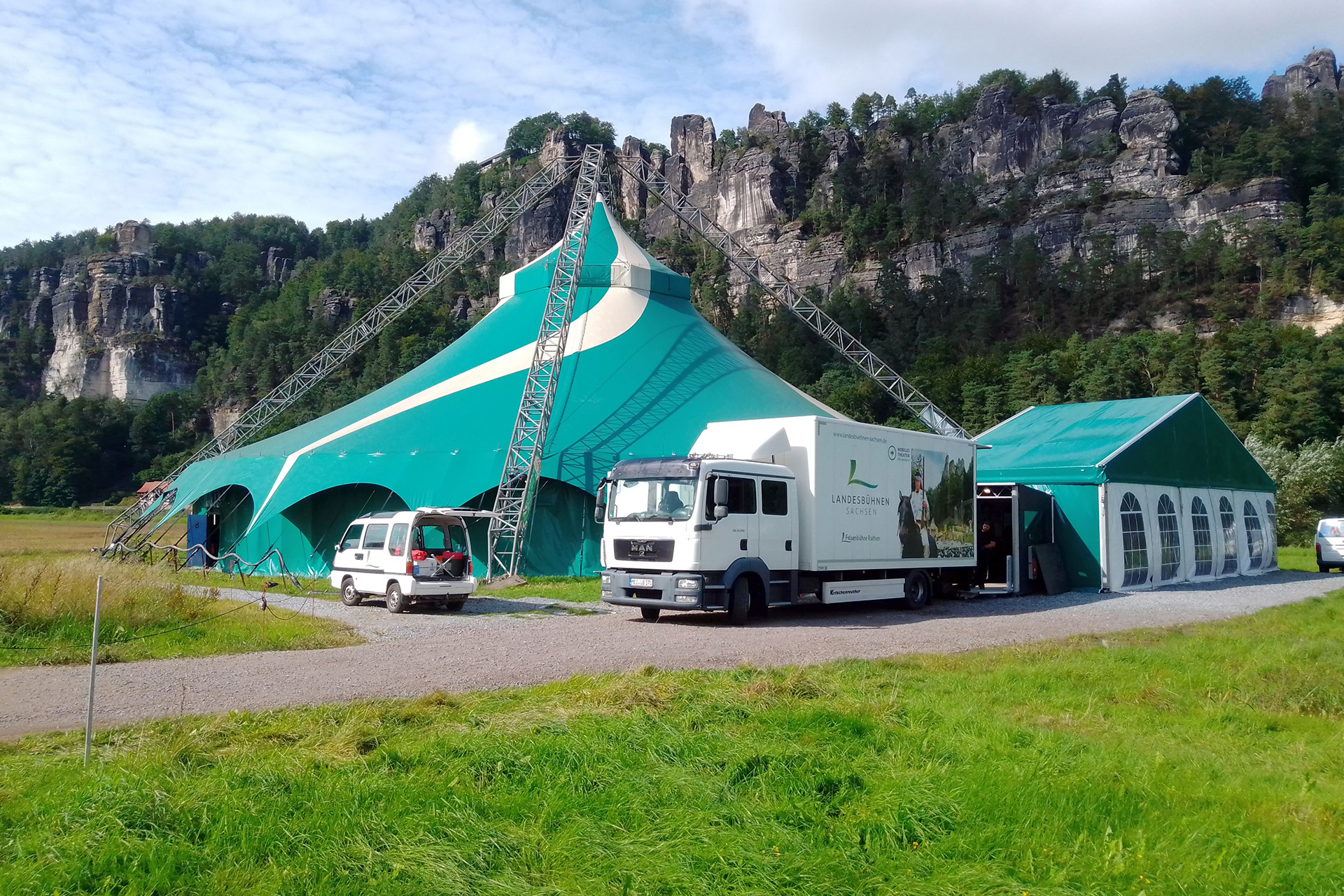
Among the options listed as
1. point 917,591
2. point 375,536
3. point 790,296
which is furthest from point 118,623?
point 790,296

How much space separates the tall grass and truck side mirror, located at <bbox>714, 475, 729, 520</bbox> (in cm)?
454

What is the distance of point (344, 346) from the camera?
25.2 metres

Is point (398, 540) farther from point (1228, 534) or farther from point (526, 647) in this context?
point (1228, 534)

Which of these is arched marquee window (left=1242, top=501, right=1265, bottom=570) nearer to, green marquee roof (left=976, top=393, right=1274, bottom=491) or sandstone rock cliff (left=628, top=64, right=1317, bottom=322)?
green marquee roof (left=976, top=393, right=1274, bottom=491)

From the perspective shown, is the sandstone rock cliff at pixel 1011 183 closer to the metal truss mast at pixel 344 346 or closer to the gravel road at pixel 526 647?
the metal truss mast at pixel 344 346

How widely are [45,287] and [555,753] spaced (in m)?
145

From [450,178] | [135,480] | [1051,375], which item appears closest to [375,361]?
[135,480]

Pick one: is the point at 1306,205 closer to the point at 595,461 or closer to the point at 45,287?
the point at 595,461

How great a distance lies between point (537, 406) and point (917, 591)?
793 centimetres

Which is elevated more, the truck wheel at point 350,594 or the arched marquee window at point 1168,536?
the arched marquee window at point 1168,536

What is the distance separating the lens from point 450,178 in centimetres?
14162

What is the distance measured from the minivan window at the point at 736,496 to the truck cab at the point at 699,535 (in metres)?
0.01

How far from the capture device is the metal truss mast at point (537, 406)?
58.2 ft

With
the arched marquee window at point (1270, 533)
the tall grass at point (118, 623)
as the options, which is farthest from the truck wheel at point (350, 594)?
the arched marquee window at point (1270, 533)
